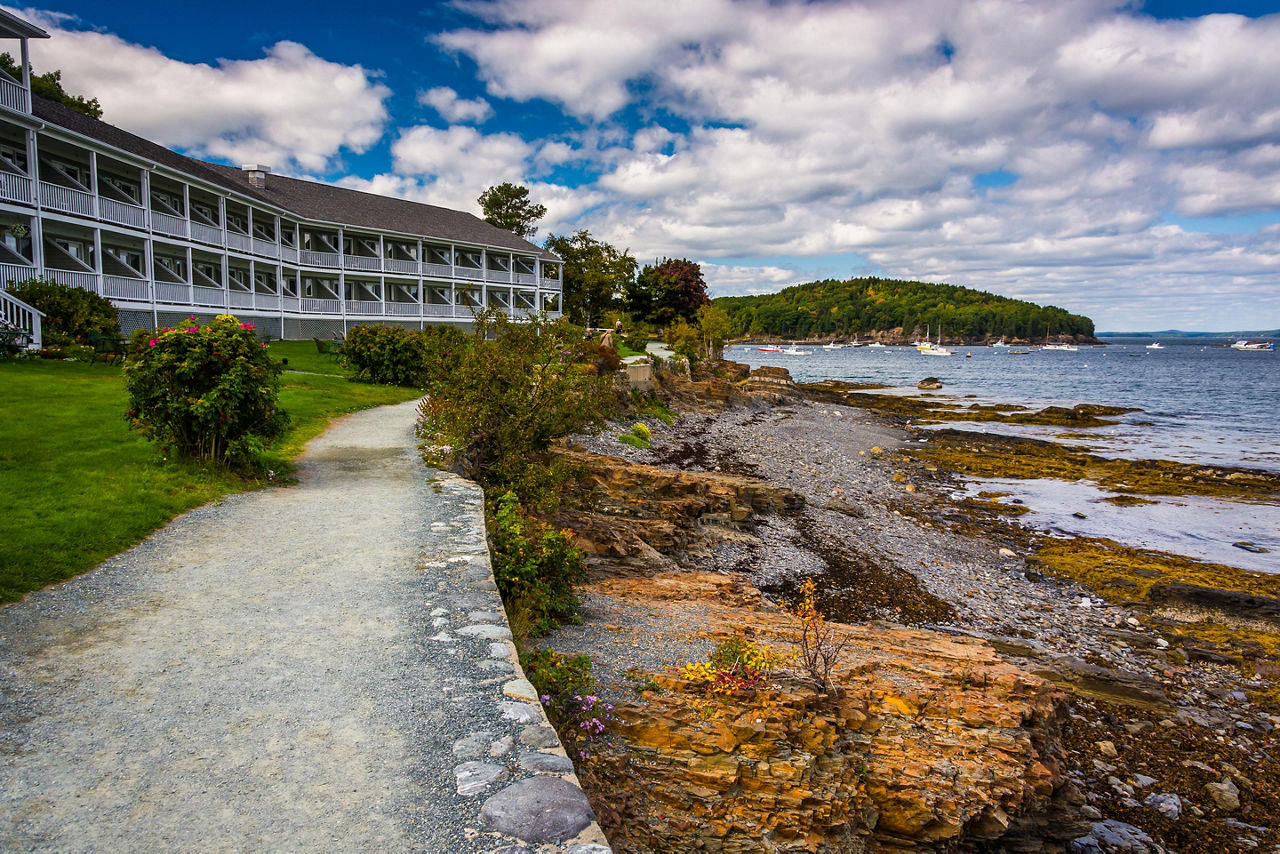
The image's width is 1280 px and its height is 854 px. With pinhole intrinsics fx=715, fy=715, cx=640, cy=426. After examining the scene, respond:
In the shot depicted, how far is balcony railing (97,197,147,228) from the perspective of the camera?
27764 mm

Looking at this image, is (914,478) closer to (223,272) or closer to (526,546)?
(526,546)

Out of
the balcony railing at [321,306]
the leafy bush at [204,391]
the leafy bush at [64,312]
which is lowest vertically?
the leafy bush at [204,391]

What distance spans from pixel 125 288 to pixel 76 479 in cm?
2371

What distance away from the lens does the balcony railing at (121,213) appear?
27.8 meters

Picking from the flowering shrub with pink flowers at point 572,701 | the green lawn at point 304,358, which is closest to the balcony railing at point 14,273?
the green lawn at point 304,358

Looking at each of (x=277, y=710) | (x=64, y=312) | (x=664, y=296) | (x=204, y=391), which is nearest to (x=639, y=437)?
(x=204, y=391)

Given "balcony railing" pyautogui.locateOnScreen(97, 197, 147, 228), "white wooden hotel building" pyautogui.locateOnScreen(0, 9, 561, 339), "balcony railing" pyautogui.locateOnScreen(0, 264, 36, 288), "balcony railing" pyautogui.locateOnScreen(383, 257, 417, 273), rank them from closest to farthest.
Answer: "balcony railing" pyautogui.locateOnScreen(0, 264, 36, 288), "white wooden hotel building" pyautogui.locateOnScreen(0, 9, 561, 339), "balcony railing" pyautogui.locateOnScreen(97, 197, 147, 228), "balcony railing" pyautogui.locateOnScreen(383, 257, 417, 273)

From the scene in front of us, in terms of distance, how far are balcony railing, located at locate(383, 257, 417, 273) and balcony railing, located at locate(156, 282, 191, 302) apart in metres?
15.5

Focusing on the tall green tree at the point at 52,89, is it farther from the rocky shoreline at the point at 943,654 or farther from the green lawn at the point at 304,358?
the rocky shoreline at the point at 943,654

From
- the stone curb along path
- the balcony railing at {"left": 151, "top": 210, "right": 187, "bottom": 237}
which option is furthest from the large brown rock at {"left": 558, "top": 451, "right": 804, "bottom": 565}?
the balcony railing at {"left": 151, "top": 210, "right": 187, "bottom": 237}

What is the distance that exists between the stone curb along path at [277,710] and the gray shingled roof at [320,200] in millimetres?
28293

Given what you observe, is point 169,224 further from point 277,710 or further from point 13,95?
point 277,710

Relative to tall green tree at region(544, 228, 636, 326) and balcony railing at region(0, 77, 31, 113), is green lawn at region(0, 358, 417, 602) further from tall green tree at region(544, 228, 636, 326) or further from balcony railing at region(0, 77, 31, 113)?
tall green tree at region(544, 228, 636, 326)

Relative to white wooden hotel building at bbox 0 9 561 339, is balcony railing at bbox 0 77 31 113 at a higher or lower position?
higher
